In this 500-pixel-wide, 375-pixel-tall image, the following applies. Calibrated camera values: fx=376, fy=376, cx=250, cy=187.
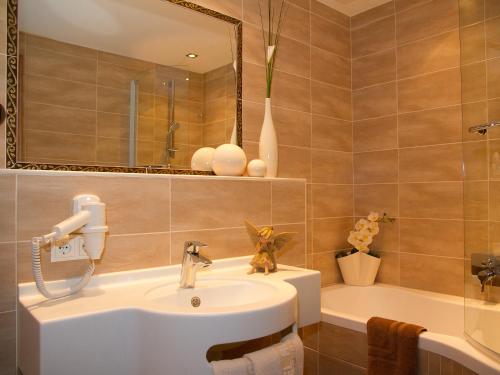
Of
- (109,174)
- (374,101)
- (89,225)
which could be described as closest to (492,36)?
(374,101)

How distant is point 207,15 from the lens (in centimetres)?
187

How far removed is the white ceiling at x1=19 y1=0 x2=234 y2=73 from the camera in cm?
142

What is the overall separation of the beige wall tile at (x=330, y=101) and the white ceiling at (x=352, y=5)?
559 millimetres

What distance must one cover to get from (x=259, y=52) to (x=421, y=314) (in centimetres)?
179

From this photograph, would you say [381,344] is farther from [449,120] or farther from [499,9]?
[499,9]

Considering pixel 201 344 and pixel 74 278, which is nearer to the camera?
pixel 201 344

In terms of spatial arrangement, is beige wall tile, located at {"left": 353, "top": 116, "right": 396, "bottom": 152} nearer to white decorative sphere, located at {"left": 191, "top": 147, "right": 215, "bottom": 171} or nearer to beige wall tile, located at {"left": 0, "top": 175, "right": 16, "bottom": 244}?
white decorative sphere, located at {"left": 191, "top": 147, "right": 215, "bottom": 171}

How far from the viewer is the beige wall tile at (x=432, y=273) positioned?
221cm

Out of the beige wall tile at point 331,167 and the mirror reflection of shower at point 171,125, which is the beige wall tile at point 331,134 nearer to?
the beige wall tile at point 331,167

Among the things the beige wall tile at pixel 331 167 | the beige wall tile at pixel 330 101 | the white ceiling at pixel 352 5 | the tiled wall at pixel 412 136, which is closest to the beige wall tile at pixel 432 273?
the tiled wall at pixel 412 136

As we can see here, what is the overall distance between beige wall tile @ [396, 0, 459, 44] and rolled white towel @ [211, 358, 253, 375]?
7.35ft

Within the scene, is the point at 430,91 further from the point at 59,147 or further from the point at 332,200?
the point at 59,147

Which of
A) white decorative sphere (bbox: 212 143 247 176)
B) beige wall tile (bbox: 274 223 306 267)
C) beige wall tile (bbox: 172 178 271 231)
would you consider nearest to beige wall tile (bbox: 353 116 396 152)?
beige wall tile (bbox: 274 223 306 267)

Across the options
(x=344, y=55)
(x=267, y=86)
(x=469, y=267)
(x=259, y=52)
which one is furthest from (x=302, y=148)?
(x=469, y=267)
